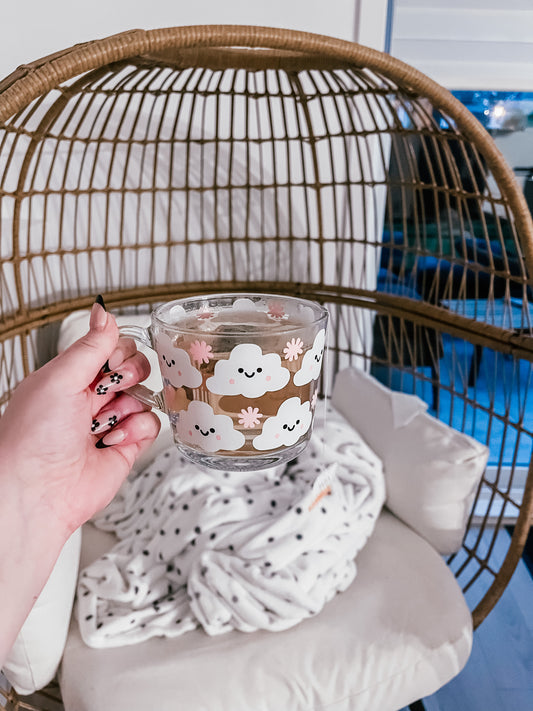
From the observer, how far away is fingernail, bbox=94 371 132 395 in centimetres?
59

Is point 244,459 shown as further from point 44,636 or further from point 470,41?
point 470,41

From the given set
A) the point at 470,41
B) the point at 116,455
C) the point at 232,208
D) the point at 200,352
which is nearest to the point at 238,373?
the point at 200,352

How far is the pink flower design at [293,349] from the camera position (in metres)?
0.53

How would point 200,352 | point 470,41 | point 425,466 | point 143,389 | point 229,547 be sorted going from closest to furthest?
point 200,352 → point 143,389 → point 229,547 → point 425,466 → point 470,41

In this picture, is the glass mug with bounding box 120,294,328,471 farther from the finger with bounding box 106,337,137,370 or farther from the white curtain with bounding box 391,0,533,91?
the white curtain with bounding box 391,0,533,91

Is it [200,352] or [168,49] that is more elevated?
[168,49]

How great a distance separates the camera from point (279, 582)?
37.3 inches

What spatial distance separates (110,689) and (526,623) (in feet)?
3.32

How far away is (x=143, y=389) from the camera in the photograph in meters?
0.62

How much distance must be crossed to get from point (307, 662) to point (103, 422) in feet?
1.70

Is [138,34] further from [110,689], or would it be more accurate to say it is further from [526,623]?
[526,623]

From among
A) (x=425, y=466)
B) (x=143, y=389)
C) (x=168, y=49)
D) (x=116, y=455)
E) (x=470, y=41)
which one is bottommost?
(x=425, y=466)

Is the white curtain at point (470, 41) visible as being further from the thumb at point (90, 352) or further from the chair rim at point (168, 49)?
the thumb at point (90, 352)

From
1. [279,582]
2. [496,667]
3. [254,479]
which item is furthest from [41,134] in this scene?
[496,667]
